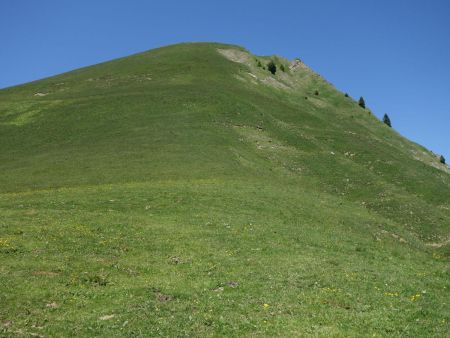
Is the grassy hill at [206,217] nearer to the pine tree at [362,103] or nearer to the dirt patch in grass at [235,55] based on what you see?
the dirt patch in grass at [235,55]

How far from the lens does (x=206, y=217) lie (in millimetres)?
36531

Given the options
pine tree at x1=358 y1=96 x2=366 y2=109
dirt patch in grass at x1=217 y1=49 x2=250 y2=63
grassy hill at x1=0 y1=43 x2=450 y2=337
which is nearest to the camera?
grassy hill at x1=0 y1=43 x2=450 y2=337

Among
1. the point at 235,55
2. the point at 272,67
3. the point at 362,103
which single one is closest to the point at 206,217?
the point at 272,67

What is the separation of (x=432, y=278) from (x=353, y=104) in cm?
9865

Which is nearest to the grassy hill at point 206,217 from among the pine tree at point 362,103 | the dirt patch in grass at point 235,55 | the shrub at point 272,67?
the dirt patch in grass at point 235,55

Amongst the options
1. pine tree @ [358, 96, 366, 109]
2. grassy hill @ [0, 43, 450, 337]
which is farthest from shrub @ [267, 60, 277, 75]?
grassy hill @ [0, 43, 450, 337]

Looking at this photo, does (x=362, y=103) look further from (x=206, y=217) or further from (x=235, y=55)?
(x=206, y=217)

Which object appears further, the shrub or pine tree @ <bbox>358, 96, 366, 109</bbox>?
the shrub

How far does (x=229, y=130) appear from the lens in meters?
71.9

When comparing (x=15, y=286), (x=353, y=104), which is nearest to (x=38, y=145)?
(x=15, y=286)

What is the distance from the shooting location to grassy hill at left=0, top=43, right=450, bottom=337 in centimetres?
1877

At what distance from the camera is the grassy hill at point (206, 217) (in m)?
18.8

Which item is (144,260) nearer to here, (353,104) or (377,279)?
(377,279)

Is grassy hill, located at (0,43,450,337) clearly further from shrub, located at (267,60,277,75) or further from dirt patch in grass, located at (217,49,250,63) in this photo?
shrub, located at (267,60,277,75)
